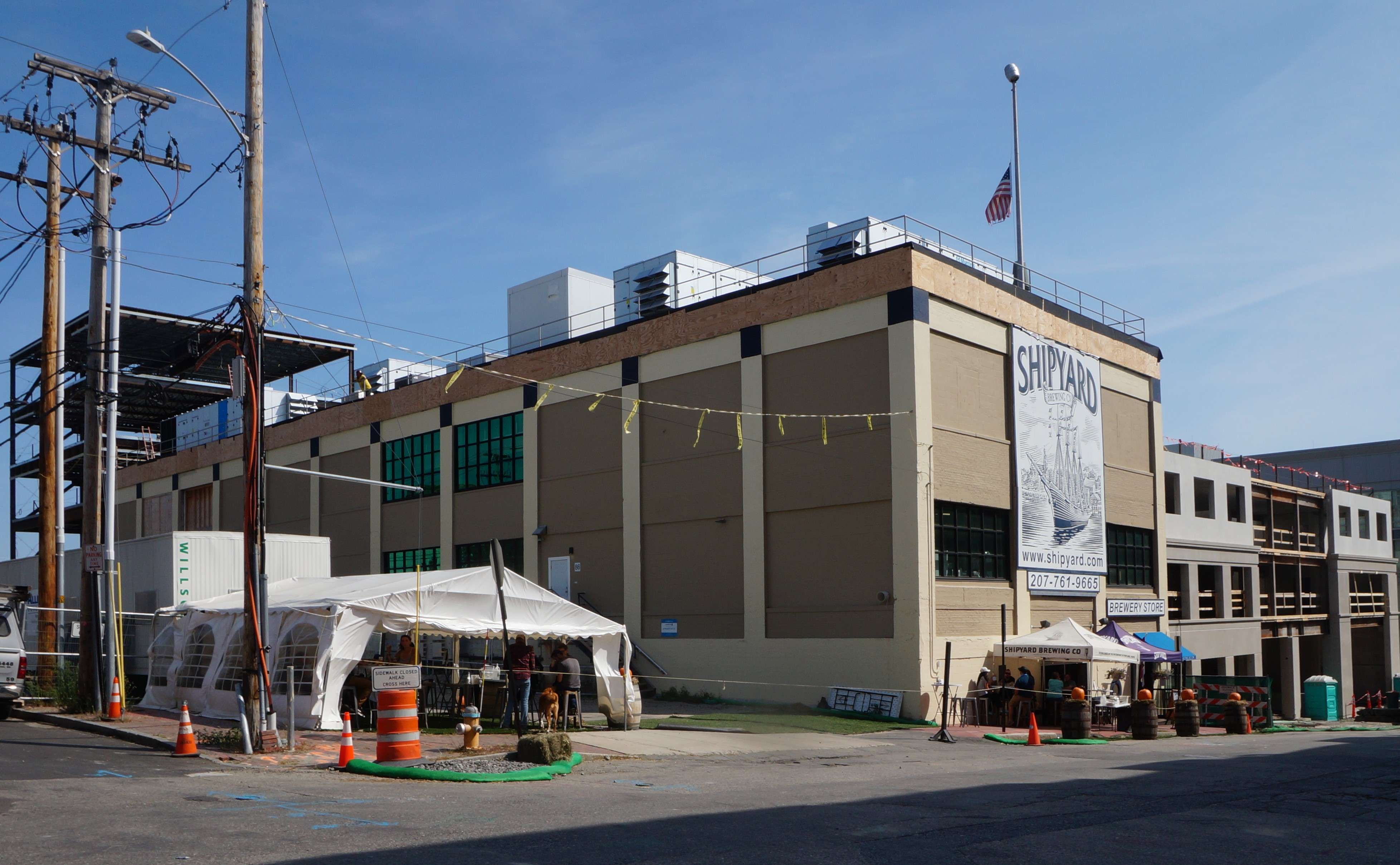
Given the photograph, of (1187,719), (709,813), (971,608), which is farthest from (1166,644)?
(709,813)

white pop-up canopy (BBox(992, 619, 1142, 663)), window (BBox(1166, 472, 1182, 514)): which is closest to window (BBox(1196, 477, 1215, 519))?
window (BBox(1166, 472, 1182, 514))

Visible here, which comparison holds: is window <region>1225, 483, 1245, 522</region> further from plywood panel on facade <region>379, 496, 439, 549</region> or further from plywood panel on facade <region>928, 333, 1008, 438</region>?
plywood panel on facade <region>379, 496, 439, 549</region>

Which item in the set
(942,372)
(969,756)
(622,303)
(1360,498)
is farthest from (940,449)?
(1360,498)

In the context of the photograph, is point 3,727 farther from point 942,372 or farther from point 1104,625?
point 1104,625

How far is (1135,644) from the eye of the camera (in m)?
29.3

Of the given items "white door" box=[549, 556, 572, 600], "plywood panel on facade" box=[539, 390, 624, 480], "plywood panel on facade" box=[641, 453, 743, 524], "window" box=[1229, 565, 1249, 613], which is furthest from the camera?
"window" box=[1229, 565, 1249, 613]

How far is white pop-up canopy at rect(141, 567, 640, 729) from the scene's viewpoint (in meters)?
19.8

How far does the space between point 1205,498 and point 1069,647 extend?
23.3 meters

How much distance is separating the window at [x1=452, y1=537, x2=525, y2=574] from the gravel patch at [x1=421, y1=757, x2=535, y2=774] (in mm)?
19608

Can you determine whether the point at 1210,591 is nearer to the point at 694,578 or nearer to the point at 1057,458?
the point at 1057,458

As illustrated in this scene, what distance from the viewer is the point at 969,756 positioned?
19.2 metres

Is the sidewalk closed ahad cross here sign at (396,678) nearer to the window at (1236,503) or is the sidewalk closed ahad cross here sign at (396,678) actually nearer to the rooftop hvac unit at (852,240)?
the rooftop hvac unit at (852,240)

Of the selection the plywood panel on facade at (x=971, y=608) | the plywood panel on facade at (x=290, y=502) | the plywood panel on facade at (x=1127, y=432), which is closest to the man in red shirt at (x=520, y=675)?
the plywood panel on facade at (x=971, y=608)

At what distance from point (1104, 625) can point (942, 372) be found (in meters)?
8.53
